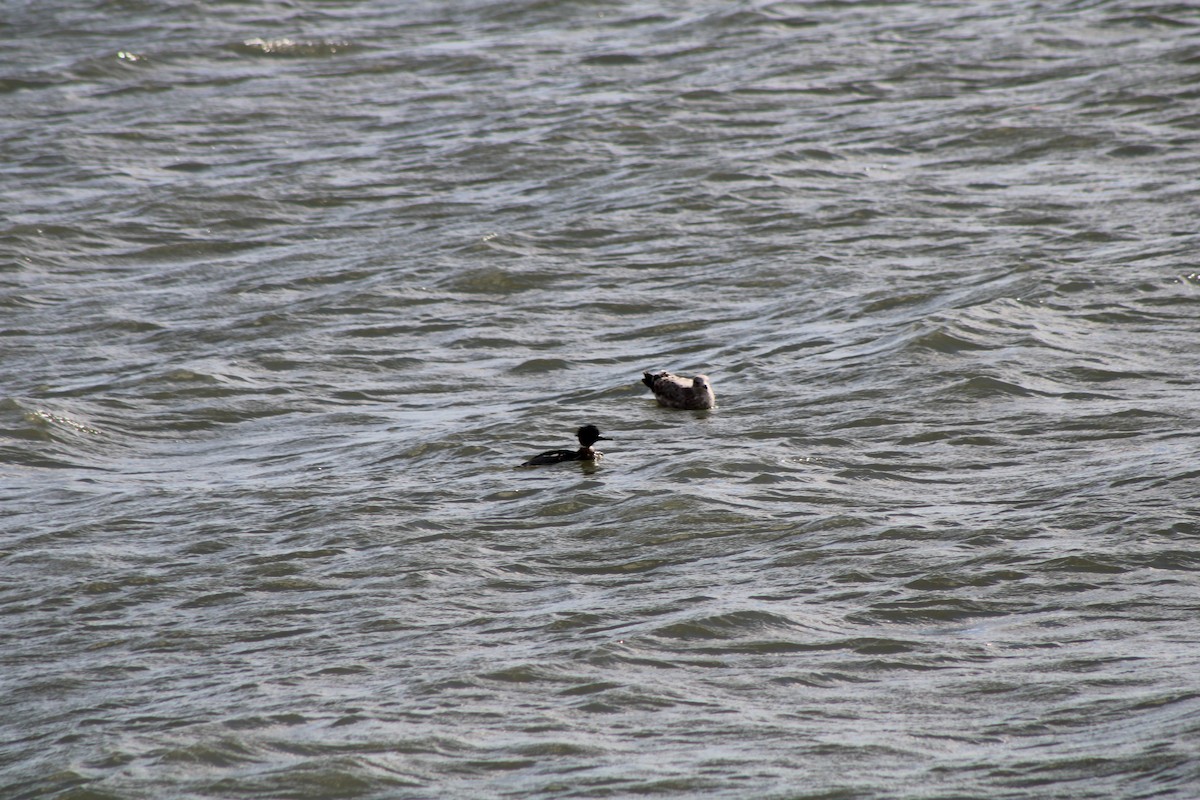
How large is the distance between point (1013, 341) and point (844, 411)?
1.83m

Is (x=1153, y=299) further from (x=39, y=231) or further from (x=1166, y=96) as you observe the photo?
(x=39, y=231)

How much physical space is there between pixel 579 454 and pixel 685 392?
1.06m

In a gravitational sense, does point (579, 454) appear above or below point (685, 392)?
below

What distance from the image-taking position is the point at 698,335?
12.8 m

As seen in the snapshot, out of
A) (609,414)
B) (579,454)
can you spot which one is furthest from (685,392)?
(579,454)

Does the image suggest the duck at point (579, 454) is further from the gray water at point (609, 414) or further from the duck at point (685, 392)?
the duck at point (685, 392)

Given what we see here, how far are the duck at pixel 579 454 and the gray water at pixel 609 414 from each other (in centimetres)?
15

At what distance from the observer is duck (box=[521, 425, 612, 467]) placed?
33.1 ft

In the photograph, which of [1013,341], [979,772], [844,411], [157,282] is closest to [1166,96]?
[1013,341]

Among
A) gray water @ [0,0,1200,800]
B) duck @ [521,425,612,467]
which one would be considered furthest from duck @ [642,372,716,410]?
duck @ [521,425,612,467]

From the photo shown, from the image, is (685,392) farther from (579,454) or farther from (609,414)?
(579,454)

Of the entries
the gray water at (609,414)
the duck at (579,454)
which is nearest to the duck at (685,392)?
the gray water at (609,414)

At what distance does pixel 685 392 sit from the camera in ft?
35.7

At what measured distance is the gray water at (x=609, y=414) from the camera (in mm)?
6879
